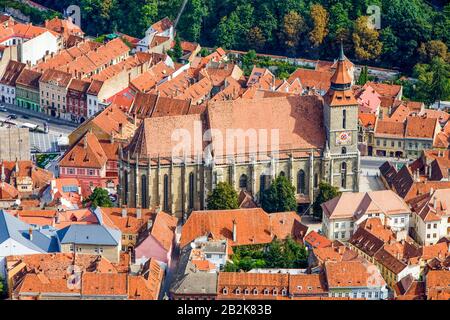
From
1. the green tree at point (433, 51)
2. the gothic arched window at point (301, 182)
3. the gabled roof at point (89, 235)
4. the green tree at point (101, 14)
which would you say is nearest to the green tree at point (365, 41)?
the green tree at point (433, 51)

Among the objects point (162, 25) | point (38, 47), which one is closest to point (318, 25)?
point (162, 25)

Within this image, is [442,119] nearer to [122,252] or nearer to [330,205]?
[330,205]

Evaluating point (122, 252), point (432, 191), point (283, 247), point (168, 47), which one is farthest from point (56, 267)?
point (168, 47)

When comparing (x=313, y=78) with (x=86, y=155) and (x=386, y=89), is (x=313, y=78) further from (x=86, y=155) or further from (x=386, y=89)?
(x=86, y=155)

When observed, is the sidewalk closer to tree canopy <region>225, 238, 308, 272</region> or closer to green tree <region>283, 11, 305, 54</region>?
green tree <region>283, 11, 305, 54</region>
